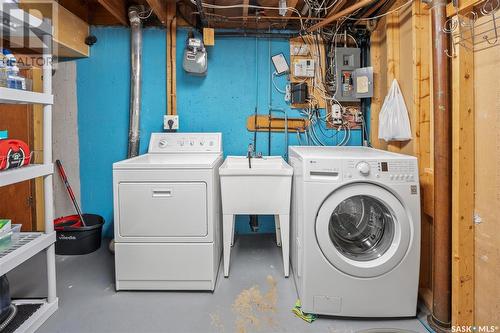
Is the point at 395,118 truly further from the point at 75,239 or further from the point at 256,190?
the point at 75,239

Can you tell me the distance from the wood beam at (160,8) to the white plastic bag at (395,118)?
6.32ft

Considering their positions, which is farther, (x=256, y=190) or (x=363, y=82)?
(x=363, y=82)

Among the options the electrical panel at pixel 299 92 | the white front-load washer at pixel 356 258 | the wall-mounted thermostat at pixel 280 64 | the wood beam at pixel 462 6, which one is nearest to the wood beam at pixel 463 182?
the wood beam at pixel 462 6

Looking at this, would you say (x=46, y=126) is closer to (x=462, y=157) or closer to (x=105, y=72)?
(x=105, y=72)

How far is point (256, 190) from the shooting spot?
72.7 inches

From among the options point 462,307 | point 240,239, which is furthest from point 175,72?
point 462,307

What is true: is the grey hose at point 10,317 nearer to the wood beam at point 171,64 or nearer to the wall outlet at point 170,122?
the wall outlet at point 170,122

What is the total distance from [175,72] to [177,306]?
1978 mm

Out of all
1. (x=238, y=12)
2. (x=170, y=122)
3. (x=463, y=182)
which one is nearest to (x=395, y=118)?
A: (x=463, y=182)

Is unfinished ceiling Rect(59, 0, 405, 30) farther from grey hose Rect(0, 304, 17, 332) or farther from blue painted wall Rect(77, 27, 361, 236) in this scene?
grey hose Rect(0, 304, 17, 332)

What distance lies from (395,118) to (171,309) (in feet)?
6.40

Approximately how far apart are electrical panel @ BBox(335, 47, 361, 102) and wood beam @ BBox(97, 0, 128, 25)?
1.92 m

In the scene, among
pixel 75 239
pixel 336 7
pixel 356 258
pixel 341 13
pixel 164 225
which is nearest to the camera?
pixel 356 258

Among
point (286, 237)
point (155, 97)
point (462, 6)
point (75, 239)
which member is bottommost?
point (75, 239)
